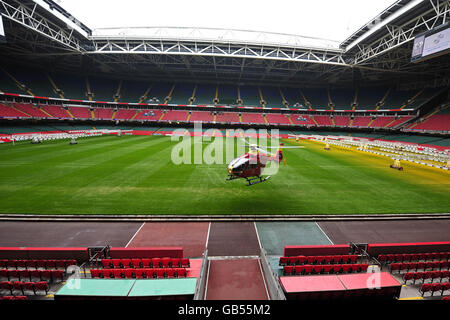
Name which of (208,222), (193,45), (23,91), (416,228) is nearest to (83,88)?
(23,91)

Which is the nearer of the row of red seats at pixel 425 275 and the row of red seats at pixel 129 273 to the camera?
the row of red seats at pixel 129 273

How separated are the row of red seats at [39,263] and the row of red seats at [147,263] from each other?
168 centimetres

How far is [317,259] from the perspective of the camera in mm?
9344

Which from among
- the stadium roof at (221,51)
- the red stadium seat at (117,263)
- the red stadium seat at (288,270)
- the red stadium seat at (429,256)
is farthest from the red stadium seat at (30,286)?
the stadium roof at (221,51)

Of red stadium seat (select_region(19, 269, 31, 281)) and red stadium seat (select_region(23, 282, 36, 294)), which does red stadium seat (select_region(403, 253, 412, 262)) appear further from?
red stadium seat (select_region(19, 269, 31, 281))

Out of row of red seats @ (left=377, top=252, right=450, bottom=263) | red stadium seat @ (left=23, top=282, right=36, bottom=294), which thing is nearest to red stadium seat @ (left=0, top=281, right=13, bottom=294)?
red stadium seat @ (left=23, top=282, right=36, bottom=294)

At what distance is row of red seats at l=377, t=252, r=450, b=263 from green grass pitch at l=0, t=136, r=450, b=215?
479cm

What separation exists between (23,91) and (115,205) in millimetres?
58725

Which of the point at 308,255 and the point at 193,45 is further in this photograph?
the point at 193,45

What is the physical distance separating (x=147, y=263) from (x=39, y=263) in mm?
4620

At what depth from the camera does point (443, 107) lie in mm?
49938

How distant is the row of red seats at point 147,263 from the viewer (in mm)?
8906

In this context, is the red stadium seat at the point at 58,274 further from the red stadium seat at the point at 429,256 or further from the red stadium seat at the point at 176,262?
the red stadium seat at the point at 429,256

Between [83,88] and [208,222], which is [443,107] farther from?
[83,88]
